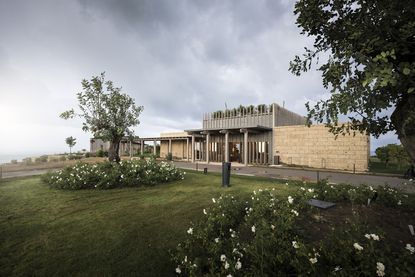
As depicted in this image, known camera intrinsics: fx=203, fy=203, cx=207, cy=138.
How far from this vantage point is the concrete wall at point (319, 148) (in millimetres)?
16469

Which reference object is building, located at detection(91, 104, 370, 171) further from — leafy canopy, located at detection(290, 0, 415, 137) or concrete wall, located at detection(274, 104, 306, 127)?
leafy canopy, located at detection(290, 0, 415, 137)

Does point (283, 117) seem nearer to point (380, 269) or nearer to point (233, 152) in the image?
point (233, 152)

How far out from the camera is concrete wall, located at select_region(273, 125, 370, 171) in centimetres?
1647

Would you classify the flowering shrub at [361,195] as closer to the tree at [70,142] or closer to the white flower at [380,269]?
the white flower at [380,269]

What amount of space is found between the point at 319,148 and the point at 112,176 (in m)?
17.2

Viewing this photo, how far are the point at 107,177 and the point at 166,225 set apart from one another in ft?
17.6

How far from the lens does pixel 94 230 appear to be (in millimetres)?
4660

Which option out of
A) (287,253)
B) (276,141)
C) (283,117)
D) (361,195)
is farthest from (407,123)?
(283,117)

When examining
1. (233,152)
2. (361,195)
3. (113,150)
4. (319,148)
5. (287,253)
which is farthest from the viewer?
(233,152)

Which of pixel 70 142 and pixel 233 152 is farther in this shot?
pixel 70 142

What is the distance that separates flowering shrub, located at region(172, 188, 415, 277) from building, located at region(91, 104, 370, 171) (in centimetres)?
1582

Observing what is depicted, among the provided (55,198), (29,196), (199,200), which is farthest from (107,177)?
(199,200)

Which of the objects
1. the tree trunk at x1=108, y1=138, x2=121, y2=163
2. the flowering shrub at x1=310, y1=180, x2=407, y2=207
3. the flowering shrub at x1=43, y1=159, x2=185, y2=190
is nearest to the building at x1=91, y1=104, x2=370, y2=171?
the tree trunk at x1=108, y1=138, x2=121, y2=163

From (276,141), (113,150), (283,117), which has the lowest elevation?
(113,150)
